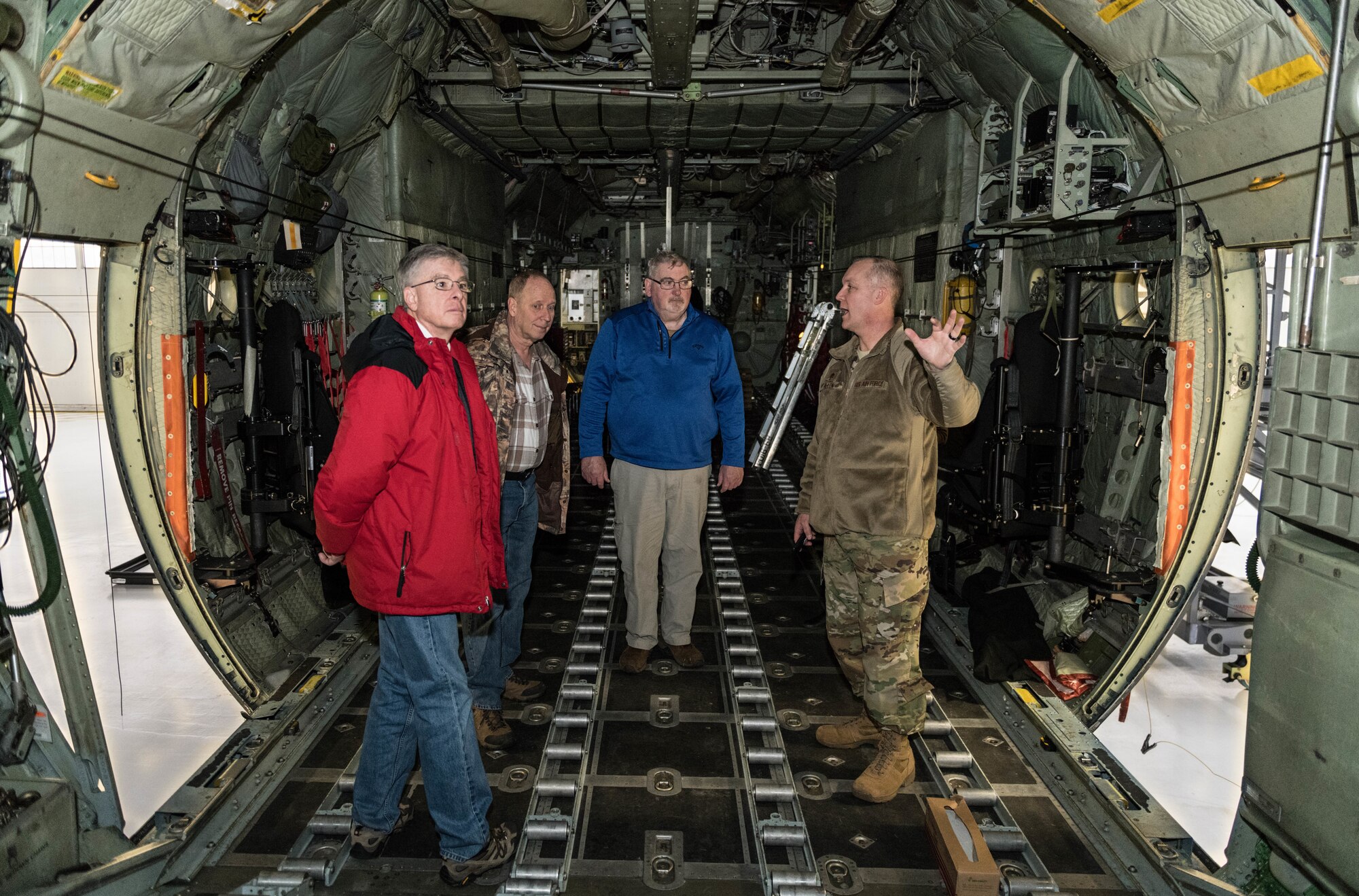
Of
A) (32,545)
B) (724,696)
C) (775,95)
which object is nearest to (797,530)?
(724,696)

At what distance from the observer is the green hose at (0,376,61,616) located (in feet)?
8.70

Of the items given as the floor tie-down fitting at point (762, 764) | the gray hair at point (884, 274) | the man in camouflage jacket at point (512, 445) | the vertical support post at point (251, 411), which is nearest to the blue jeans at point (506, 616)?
the man in camouflage jacket at point (512, 445)

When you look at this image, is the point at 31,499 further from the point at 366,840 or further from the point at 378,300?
the point at 378,300

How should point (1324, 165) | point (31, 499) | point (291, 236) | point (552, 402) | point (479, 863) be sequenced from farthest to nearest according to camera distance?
1. point (291, 236)
2. point (552, 402)
3. point (479, 863)
4. point (31, 499)
5. point (1324, 165)

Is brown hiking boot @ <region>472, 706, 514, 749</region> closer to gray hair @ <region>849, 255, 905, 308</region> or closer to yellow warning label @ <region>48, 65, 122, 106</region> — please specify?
gray hair @ <region>849, 255, 905, 308</region>

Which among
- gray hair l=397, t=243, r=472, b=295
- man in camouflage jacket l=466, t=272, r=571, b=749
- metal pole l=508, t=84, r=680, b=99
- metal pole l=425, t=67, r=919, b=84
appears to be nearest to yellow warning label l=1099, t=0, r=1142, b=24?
man in camouflage jacket l=466, t=272, r=571, b=749

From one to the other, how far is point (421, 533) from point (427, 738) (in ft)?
2.34

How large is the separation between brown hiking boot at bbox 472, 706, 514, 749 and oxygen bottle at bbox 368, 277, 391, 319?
377cm

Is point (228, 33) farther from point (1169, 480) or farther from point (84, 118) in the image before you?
point (1169, 480)

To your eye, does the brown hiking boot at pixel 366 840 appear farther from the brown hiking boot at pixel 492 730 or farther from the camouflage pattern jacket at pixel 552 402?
the camouflage pattern jacket at pixel 552 402

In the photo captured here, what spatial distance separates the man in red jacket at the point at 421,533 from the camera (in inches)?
103

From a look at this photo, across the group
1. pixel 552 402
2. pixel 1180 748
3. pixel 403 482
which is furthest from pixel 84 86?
pixel 1180 748

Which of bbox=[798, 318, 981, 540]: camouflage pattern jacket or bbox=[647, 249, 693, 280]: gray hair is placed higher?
bbox=[647, 249, 693, 280]: gray hair

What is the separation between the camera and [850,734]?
388cm
